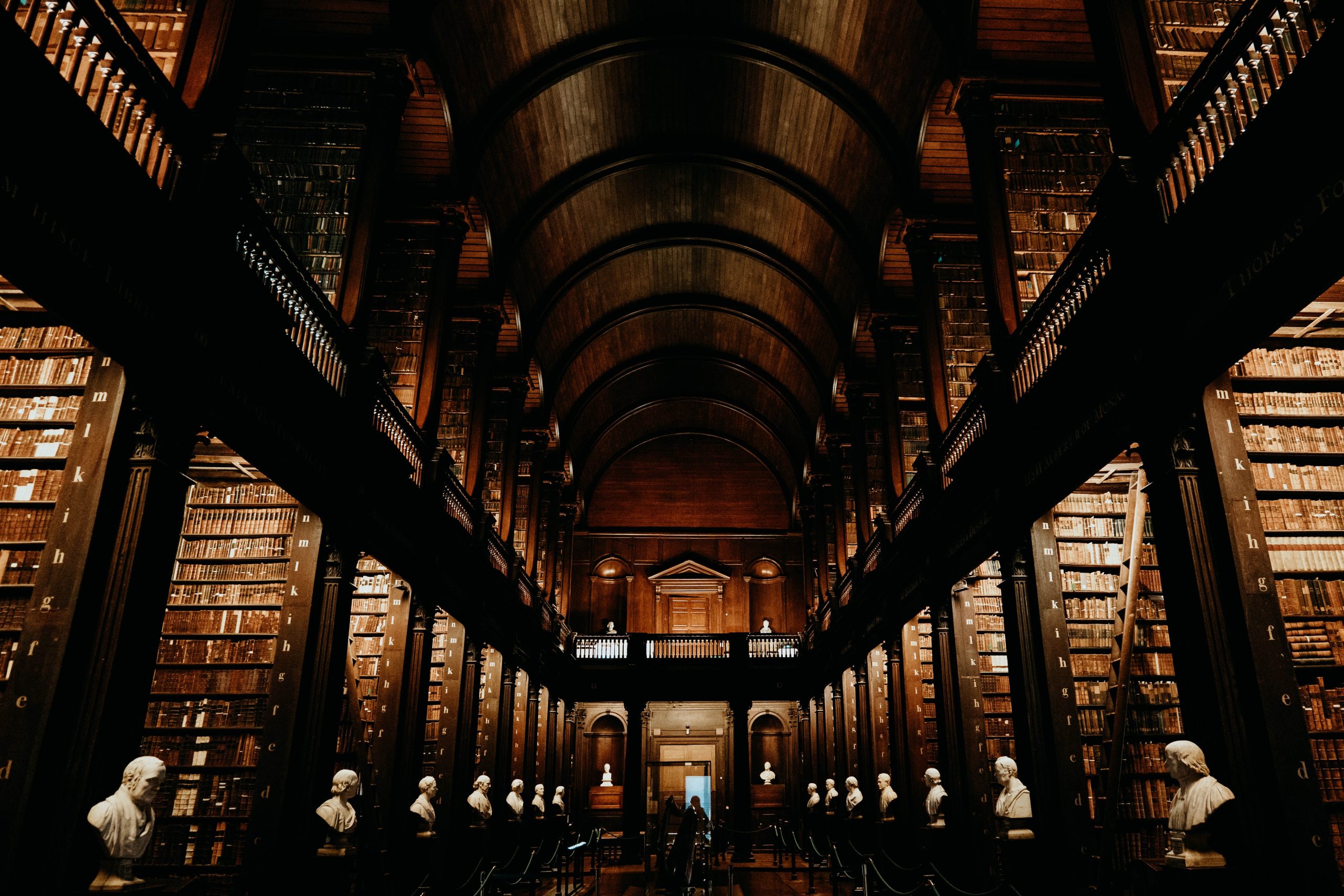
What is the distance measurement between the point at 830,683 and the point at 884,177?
9041mm

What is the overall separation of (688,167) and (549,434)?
5495mm

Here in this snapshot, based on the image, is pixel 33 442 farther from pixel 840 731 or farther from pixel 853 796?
pixel 840 731

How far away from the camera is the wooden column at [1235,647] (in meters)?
3.54

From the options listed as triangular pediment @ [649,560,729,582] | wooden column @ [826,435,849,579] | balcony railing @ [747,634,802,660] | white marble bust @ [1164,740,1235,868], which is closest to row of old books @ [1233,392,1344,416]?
white marble bust @ [1164,740,1235,868]

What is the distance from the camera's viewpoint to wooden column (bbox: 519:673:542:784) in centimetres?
1327

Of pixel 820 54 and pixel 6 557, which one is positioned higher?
pixel 820 54

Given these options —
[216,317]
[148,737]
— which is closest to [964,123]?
[216,317]

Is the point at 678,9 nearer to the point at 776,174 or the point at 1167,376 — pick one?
the point at 776,174

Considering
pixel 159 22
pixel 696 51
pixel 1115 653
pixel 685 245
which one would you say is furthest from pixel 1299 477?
pixel 685 245

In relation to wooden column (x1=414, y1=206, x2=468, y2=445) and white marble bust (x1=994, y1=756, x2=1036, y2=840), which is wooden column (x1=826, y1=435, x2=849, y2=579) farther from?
white marble bust (x1=994, y1=756, x2=1036, y2=840)

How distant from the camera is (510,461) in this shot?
1292 centimetres

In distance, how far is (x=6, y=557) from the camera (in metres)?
4.77

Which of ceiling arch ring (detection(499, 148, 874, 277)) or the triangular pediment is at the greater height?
ceiling arch ring (detection(499, 148, 874, 277))

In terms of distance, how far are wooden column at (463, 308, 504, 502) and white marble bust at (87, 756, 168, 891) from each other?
6.42 metres
